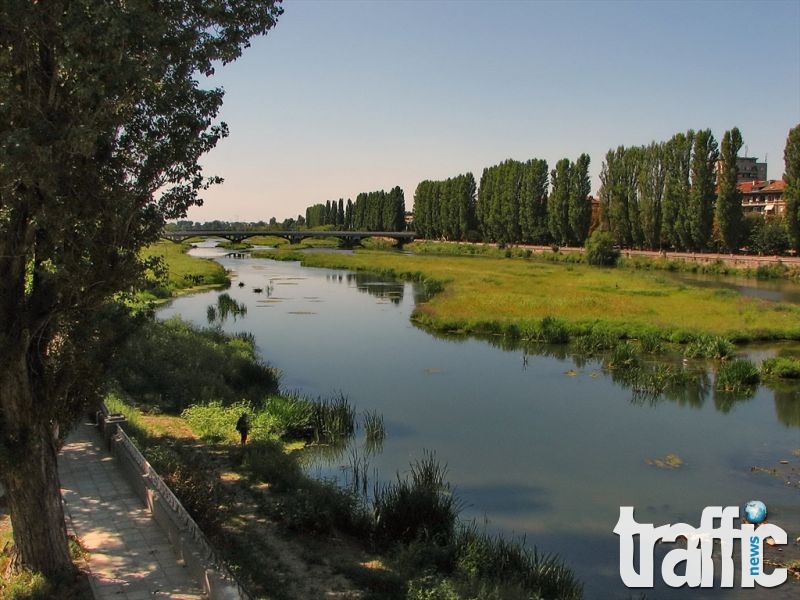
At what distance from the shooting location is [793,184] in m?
53.8

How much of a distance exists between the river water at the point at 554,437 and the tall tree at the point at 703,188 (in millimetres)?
43285

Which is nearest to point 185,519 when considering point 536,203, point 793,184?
point 793,184

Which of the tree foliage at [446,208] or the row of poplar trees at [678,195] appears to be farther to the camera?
the tree foliage at [446,208]

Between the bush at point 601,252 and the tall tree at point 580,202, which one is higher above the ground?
the tall tree at point 580,202

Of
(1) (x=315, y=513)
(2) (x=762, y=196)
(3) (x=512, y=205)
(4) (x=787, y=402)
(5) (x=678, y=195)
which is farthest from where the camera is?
(2) (x=762, y=196)

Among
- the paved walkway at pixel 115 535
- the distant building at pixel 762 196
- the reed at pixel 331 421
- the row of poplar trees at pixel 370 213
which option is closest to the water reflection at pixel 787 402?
the reed at pixel 331 421

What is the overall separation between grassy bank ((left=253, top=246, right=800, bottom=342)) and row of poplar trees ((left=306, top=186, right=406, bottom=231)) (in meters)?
75.9

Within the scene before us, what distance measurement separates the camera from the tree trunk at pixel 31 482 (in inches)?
283

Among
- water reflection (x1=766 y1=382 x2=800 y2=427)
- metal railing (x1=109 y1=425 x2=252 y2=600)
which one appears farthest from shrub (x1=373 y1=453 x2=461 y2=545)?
water reflection (x1=766 y1=382 x2=800 y2=427)

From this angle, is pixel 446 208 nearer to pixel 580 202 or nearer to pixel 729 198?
pixel 580 202

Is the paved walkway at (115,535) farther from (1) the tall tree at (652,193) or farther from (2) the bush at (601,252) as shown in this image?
(1) the tall tree at (652,193)

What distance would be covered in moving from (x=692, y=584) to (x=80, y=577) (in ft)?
27.1

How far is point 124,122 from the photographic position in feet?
23.4

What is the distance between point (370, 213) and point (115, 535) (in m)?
129
